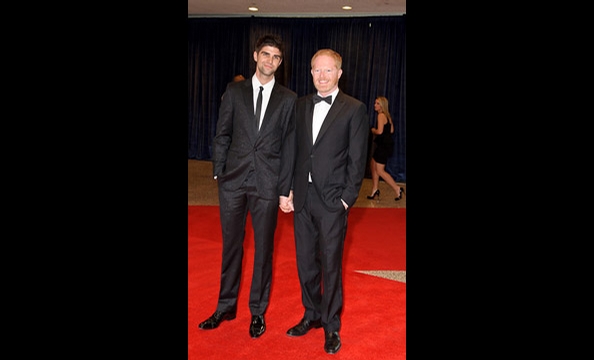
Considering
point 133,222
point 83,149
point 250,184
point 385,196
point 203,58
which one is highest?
point 203,58

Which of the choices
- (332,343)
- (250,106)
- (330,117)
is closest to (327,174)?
(330,117)

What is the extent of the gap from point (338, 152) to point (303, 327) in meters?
1.09

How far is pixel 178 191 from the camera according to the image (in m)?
1.26

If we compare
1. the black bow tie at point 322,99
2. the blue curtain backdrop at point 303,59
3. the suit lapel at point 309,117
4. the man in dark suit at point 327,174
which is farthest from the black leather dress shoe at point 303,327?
the blue curtain backdrop at point 303,59

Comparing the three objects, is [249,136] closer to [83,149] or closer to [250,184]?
[250,184]

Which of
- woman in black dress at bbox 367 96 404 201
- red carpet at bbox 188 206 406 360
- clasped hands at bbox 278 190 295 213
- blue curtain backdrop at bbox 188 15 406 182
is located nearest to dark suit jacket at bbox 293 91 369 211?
clasped hands at bbox 278 190 295 213

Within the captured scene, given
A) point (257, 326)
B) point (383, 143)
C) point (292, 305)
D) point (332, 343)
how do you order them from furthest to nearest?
1. point (383, 143)
2. point (292, 305)
3. point (257, 326)
4. point (332, 343)

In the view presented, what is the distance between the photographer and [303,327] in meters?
3.20

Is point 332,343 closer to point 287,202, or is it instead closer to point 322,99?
point 287,202

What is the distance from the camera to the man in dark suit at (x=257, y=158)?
9.91 ft

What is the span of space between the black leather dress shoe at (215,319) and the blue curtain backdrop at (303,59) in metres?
7.53

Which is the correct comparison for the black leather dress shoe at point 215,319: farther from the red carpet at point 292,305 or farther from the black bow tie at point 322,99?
the black bow tie at point 322,99
